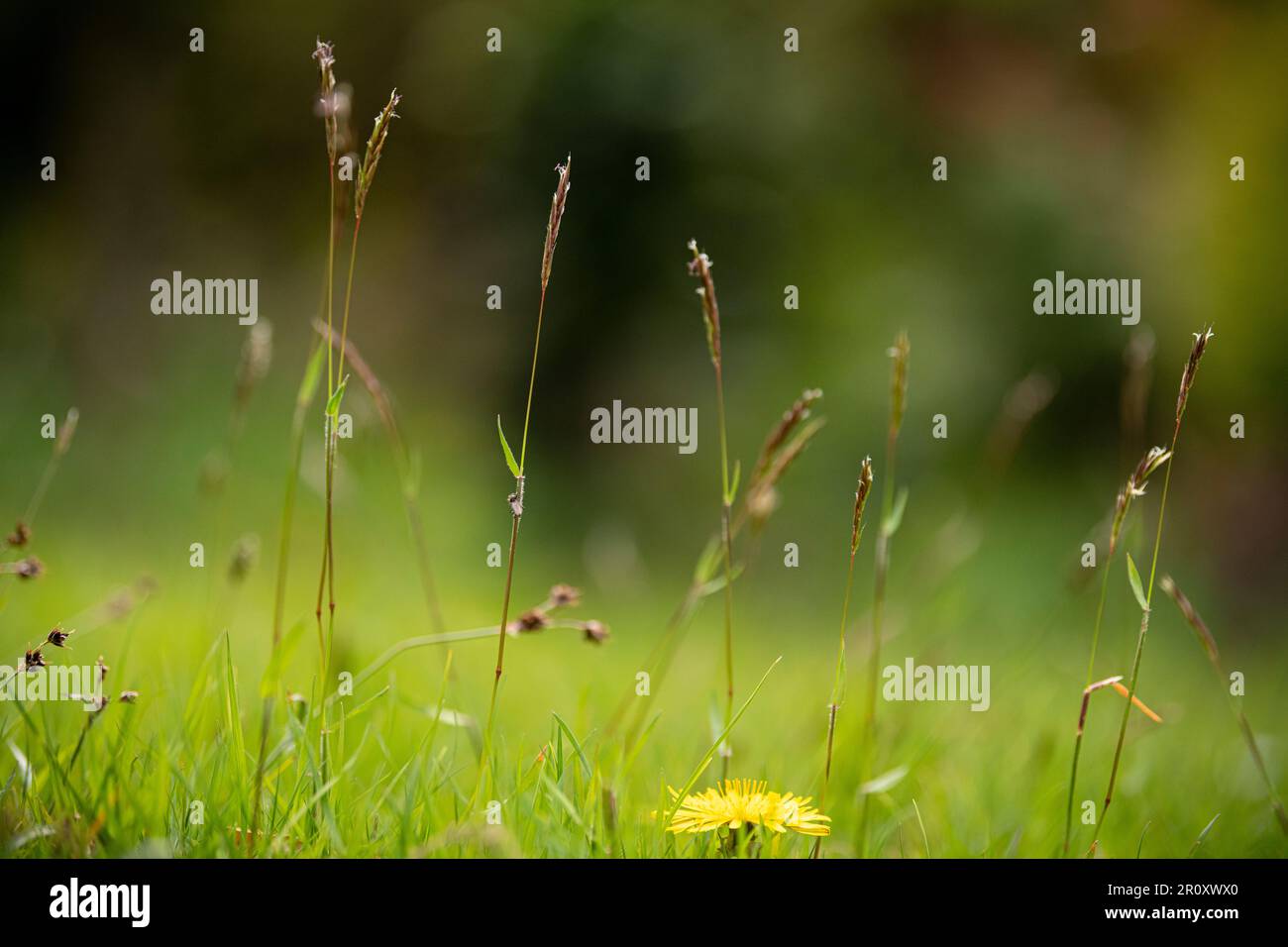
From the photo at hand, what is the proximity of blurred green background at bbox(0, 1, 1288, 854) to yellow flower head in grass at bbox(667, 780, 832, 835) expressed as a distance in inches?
92.7

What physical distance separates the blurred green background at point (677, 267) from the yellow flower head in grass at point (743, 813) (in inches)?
92.7

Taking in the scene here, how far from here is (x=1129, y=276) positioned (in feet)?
14.4

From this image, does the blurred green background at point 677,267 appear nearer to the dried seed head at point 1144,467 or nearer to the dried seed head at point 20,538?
the dried seed head at point 20,538

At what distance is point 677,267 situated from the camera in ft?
14.9

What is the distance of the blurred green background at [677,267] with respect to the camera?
4.05 meters

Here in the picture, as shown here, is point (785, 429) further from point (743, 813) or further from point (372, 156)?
point (372, 156)

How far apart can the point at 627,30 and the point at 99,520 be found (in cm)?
Answer: 310

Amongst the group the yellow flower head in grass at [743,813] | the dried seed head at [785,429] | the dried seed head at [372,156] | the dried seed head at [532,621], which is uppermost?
the dried seed head at [372,156]

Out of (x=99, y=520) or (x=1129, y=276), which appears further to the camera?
(x=1129, y=276)

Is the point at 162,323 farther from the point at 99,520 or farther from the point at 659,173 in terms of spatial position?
the point at 659,173

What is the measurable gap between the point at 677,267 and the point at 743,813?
12.2 feet

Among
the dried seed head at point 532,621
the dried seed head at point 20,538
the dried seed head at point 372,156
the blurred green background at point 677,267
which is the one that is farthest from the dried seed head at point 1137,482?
the blurred green background at point 677,267

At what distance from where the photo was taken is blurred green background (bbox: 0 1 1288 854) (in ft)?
13.3
